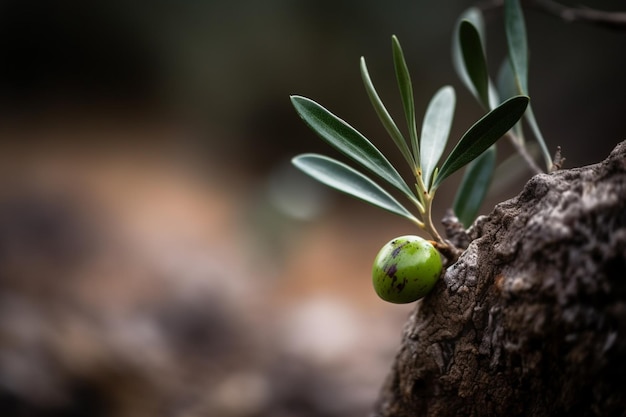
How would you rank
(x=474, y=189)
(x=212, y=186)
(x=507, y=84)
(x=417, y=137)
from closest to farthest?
(x=417, y=137)
(x=474, y=189)
(x=507, y=84)
(x=212, y=186)

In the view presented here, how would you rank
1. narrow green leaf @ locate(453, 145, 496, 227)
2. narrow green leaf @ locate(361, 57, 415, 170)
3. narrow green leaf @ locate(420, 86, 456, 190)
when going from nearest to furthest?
narrow green leaf @ locate(361, 57, 415, 170) < narrow green leaf @ locate(420, 86, 456, 190) < narrow green leaf @ locate(453, 145, 496, 227)

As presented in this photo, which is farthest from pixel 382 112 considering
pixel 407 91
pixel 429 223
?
pixel 429 223

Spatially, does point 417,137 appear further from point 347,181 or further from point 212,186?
point 212,186

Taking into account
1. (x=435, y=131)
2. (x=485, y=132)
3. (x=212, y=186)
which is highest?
(x=212, y=186)

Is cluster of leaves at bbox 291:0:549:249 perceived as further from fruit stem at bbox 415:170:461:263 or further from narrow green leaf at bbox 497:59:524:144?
narrow green leaf at bbox 497:59:524:144

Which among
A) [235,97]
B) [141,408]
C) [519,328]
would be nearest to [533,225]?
[519,328]

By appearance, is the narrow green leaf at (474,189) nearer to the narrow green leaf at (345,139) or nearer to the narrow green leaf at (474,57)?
the narrow green leaf at (474,57)

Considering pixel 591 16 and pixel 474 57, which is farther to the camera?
pixel 591 16

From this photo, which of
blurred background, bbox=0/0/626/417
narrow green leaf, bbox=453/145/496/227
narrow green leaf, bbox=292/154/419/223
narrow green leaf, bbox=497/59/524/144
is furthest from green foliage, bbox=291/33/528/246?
blurred background, bbox=0/0/626/417

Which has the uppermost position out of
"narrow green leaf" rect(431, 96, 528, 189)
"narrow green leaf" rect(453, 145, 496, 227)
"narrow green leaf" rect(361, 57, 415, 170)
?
"narrow green leaf" rect(453, 145, 496, 227)
